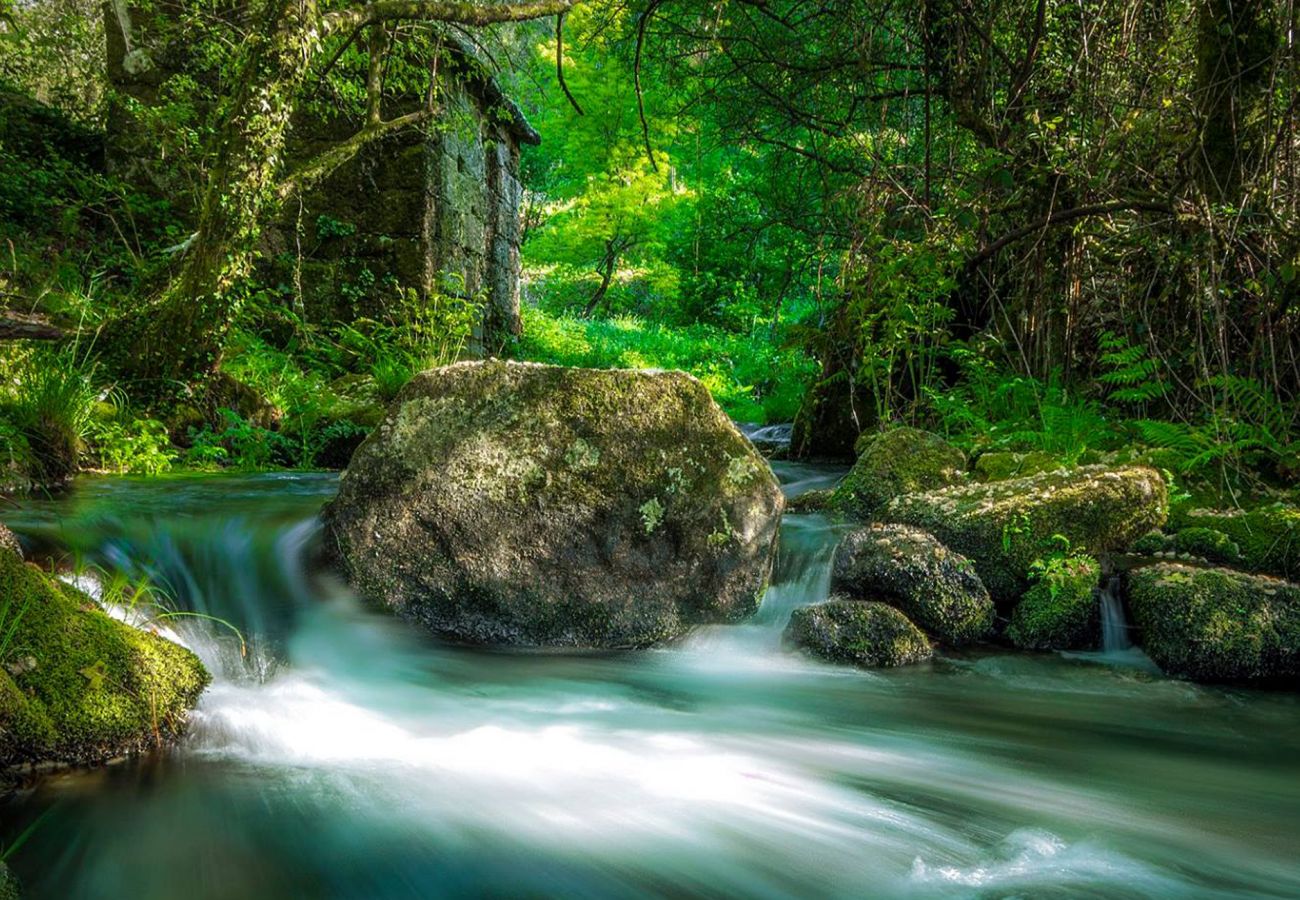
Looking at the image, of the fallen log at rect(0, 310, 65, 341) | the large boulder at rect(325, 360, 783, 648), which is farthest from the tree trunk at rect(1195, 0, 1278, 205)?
the fallen log at rect(0, 310, 65, 341)

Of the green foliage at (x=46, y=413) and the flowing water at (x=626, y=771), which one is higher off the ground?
the green foliage at (x=46, y=413)

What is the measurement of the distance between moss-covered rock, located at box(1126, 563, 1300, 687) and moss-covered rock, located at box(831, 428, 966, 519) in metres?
1.47

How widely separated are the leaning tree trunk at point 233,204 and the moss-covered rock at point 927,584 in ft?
15.5

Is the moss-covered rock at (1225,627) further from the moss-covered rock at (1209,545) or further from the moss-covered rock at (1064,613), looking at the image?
the moss-covered rock at (1209,545)

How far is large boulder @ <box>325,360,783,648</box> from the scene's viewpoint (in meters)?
3.49

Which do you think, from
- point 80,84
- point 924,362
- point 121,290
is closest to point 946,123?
point 924,362

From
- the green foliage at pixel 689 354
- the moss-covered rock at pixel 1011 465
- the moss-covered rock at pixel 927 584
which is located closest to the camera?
the moss-covered rock at pixel 927 584

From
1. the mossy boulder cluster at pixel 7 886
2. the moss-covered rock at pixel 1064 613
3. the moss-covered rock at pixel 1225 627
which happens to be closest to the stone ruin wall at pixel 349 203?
the moss-covered rock at pixel 1064 613

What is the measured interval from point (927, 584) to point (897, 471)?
1364mm

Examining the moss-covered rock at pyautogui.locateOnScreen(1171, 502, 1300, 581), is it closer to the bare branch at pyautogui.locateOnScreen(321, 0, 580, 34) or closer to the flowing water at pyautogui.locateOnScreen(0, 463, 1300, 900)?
the flowing water at pyautogui.locateOnScreen(0, 463, 1300, 900)

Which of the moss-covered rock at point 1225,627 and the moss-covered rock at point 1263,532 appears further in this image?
the moss-covered rock at point 1263,532

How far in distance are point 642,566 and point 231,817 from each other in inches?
71.7

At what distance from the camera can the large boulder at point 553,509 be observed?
349 cm

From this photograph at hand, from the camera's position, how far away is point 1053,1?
5469 mm
